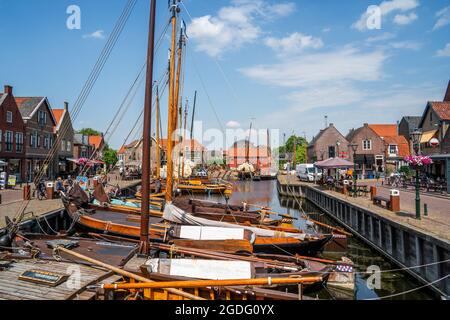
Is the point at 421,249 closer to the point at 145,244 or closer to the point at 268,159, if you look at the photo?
the point at 145,244

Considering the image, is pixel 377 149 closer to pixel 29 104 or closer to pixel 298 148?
pixel 298 148

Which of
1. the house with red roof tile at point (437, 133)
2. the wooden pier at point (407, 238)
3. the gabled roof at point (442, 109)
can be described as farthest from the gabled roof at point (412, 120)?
the wooden pier at point (407, 238)

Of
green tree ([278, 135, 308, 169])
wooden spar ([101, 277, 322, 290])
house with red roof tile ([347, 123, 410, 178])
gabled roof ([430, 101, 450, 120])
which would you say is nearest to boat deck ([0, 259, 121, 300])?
wooden spar ([101, 277, 322, 290])

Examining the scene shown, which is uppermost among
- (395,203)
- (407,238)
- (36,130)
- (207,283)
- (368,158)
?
(36,130)

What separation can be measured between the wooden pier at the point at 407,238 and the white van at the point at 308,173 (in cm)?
2604

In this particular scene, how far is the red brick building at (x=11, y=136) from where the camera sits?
34906 millimetres

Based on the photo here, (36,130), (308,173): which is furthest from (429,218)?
(36,130)

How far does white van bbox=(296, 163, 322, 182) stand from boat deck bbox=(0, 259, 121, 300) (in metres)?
42.3

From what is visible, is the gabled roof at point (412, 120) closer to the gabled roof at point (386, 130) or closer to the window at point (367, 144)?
the window at point (367, 144)

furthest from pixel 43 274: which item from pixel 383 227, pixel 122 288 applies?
pixel 383 227

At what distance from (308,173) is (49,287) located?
45.8 meters

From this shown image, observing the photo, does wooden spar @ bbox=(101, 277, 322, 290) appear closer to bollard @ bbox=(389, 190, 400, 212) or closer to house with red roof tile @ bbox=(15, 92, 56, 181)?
bollard @ bbox=(389, 190, 400, 212)

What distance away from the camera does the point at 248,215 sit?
17125mm

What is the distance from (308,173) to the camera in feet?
161
